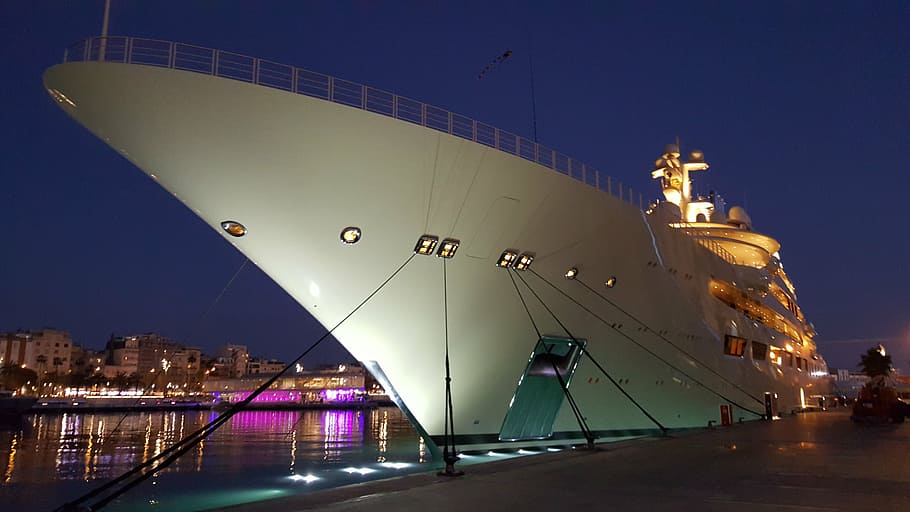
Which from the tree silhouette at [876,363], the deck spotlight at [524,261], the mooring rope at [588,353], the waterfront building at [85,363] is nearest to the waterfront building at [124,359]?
the waterfront building at [85,363]

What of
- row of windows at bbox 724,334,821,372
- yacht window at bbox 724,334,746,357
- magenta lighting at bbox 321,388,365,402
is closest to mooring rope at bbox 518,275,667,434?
yacht window at bbox 724,334,746,357

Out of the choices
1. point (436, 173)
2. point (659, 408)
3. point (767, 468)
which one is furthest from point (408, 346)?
point (659, 408)

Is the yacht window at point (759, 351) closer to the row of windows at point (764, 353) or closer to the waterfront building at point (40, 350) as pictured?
the row of windows at point (764, 353)

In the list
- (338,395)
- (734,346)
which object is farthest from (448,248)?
(338,395)

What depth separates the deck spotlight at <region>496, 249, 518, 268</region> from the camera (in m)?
11.2

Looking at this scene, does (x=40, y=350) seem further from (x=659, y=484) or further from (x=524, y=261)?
(x=659, y=484)

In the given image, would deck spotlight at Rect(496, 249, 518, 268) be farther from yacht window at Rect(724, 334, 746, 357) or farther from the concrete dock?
yacht window at Rect(724, 334, 746, 357)

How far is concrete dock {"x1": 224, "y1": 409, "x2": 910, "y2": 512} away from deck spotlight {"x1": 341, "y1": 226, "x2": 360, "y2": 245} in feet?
11.8

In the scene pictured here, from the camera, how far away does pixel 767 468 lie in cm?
895

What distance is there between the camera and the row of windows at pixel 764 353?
1983cm

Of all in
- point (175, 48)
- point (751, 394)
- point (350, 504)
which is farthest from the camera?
point (751, 394)

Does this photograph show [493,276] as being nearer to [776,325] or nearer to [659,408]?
[659,408]

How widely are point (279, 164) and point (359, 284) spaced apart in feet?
7.78

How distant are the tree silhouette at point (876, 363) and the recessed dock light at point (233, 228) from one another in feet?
255
